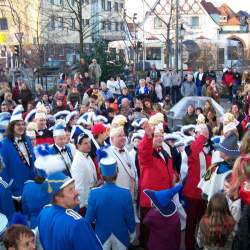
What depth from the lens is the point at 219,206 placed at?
185 inches

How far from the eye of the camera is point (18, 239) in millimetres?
4223

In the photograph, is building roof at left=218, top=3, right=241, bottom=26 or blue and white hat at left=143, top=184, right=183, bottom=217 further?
building roof at left=218, top=3, right=241, bottom=26

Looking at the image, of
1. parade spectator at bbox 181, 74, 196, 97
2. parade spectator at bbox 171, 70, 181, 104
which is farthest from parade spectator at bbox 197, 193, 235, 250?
parade spectator at bbox 171, 70, 181, 104

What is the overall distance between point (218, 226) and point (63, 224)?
Result: 4.46 feet

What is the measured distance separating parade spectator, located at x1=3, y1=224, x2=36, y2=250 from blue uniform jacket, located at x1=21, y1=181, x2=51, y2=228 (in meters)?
1.27

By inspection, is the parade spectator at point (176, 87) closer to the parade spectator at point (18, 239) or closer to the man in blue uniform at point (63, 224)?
the man in blue uniform at point (63, 224)

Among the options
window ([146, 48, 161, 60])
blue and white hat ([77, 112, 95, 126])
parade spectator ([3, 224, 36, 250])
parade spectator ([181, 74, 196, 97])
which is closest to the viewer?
parade spectator ([3, 224, 36, 250])

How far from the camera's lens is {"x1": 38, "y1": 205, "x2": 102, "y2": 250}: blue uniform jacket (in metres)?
4.30

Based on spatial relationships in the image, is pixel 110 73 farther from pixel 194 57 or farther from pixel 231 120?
pixel 194 57

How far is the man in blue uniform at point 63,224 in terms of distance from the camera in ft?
14.1

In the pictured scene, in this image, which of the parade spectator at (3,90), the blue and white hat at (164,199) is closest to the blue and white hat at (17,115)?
the blue and white hat at (164,199)

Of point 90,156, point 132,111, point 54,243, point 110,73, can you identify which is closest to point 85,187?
point 90,156

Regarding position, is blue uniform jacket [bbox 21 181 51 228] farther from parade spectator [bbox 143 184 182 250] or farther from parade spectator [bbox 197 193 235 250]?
parade spectator [bbox 197 193 235 250]

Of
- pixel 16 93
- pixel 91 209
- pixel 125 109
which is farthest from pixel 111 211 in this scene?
pixel 16 93
